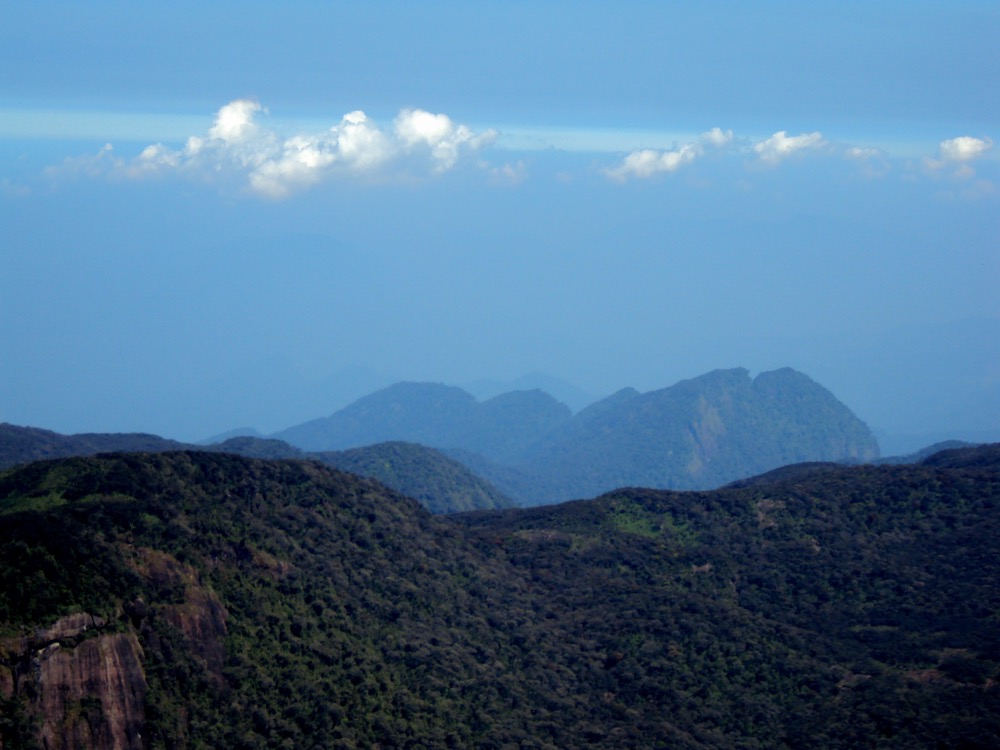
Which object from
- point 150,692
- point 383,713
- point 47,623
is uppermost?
point 47,623

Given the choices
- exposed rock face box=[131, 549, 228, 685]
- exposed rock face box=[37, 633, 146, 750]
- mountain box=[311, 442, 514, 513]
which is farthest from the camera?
mountain box=[311, 442, 514, 513]

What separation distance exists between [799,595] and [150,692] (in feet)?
146

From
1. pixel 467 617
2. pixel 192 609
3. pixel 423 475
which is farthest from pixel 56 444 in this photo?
pixel 192 609

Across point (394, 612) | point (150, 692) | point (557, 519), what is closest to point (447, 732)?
point (394, 612)

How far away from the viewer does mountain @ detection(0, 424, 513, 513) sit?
139 metres

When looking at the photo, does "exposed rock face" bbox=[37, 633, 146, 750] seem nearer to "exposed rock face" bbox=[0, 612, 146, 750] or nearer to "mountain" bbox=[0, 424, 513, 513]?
"exposed rock face" bbox=[0, 612, 146, 750]

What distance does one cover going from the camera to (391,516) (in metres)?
77.6

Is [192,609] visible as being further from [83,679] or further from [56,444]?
[56,444]

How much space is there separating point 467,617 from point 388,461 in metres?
101

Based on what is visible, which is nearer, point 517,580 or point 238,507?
point 238,507

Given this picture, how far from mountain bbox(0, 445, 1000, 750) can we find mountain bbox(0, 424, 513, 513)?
6895cm

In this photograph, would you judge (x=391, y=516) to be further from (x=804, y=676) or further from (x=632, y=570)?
(x=804, y=676)

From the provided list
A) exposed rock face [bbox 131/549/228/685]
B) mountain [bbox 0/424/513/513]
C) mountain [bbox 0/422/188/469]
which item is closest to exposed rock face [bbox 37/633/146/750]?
exposed rock face [bbox 131/549/228/685]

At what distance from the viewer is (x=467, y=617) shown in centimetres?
6962
